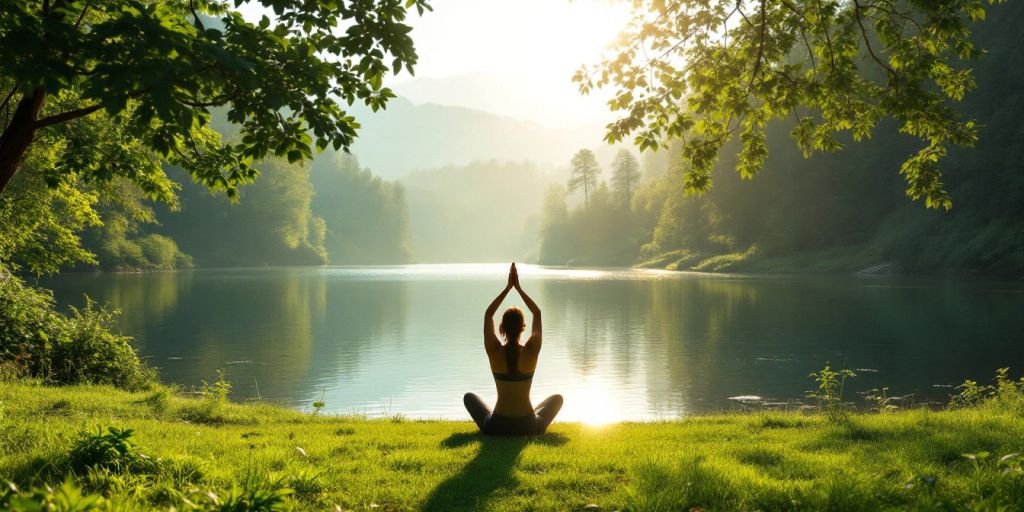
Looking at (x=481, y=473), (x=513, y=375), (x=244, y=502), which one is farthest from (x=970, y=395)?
(x=244, y=502)

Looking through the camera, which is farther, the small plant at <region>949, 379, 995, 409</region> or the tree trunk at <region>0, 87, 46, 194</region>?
the small plant at <region>949, 379, 995, 409</region>

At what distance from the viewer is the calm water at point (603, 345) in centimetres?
1719

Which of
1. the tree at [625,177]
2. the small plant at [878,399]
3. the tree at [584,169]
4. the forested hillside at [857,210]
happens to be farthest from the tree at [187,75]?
the tree at [584,169]

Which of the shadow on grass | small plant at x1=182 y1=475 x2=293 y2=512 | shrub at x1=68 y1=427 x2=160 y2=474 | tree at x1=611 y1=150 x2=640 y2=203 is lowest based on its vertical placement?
the shadow on grass

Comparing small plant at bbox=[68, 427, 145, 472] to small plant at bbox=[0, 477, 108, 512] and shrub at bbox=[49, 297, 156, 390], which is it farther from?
shrub at bbox=[49, 297, 156, 390]

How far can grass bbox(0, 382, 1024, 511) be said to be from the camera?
17.1 feet

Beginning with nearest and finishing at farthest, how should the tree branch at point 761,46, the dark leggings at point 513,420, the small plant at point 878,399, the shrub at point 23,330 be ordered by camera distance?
the dark leggings at point 513,420
the tree branch at point 761,46
the shrub at point 23,330
the small plant at point 878,399

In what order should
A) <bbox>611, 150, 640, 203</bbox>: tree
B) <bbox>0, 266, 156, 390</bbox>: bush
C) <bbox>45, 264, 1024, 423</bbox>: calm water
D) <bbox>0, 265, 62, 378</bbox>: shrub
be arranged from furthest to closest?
<bbox>611, 150, 640, 203</bbox>: tree → <bbox>45, 264, 1024, 423</bbox>: calm water → <bbox>0, 266, 156, 390</bbox>: bush → <bbox>0, 265, 62, 378</bbox>: shrub

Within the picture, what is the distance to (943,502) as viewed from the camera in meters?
4.84

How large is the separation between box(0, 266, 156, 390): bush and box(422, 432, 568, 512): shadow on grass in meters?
10.3

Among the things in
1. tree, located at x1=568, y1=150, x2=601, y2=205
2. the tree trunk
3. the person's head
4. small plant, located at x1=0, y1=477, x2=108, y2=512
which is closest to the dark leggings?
the person's head

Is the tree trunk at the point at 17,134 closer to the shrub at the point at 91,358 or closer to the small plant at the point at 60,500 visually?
the small plant at the point at 60,500

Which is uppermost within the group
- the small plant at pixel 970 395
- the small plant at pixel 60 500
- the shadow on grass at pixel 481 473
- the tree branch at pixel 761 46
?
the tree branch at pixel 761 46

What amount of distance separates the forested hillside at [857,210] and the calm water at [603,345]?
385 inches
